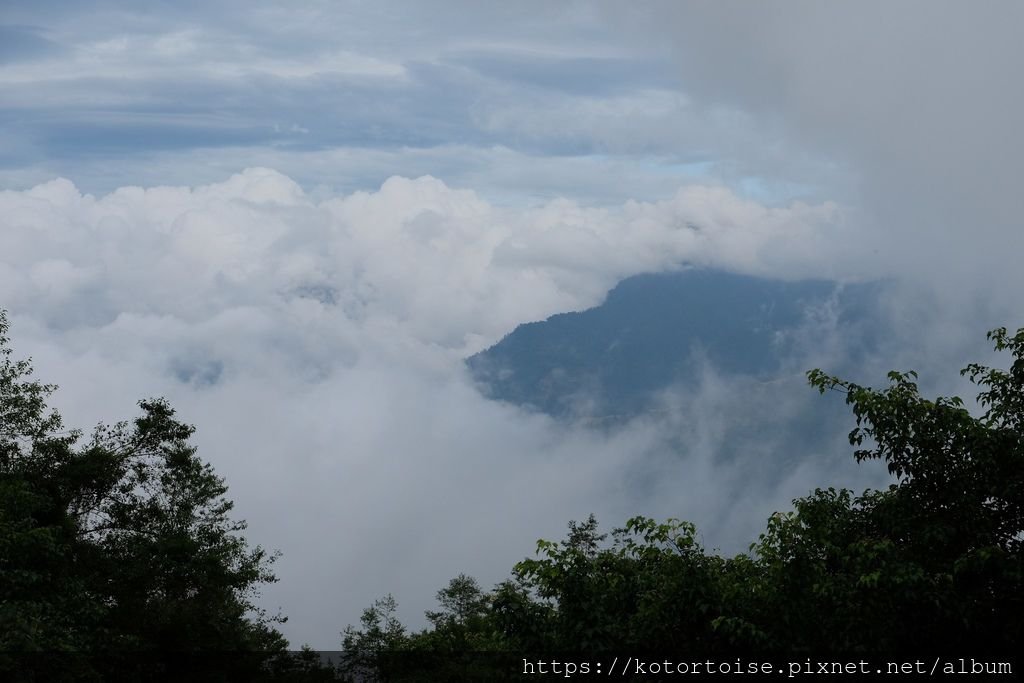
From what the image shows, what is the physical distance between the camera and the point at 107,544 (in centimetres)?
2183

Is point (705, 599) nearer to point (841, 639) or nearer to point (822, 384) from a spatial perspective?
point (841, 639)

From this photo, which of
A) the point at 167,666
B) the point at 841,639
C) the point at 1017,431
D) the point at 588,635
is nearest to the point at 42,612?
the point at 167,666

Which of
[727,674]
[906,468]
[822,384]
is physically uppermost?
[822,384]

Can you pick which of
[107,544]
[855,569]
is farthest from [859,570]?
[107,544]

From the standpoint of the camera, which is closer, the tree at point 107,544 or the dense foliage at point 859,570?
the dense foliage at point 859,570

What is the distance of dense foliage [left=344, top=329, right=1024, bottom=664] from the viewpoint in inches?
369

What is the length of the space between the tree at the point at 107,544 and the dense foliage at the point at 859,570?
34.6 feet

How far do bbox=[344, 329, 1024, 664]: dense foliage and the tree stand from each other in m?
10.5

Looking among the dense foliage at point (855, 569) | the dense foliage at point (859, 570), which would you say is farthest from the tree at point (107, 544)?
the dense foliage at point (859, 570)

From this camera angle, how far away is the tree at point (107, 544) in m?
17.0

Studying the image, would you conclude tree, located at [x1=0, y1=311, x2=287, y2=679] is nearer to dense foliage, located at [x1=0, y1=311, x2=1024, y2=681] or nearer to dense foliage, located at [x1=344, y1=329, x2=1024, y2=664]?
dense foliage, located at [x1=0, y1=311, x2=1024, y2=681]

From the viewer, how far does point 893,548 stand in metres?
9.56

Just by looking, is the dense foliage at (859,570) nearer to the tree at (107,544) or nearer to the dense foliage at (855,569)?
the dense foliage at (855,569)

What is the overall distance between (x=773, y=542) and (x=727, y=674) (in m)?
1.59
